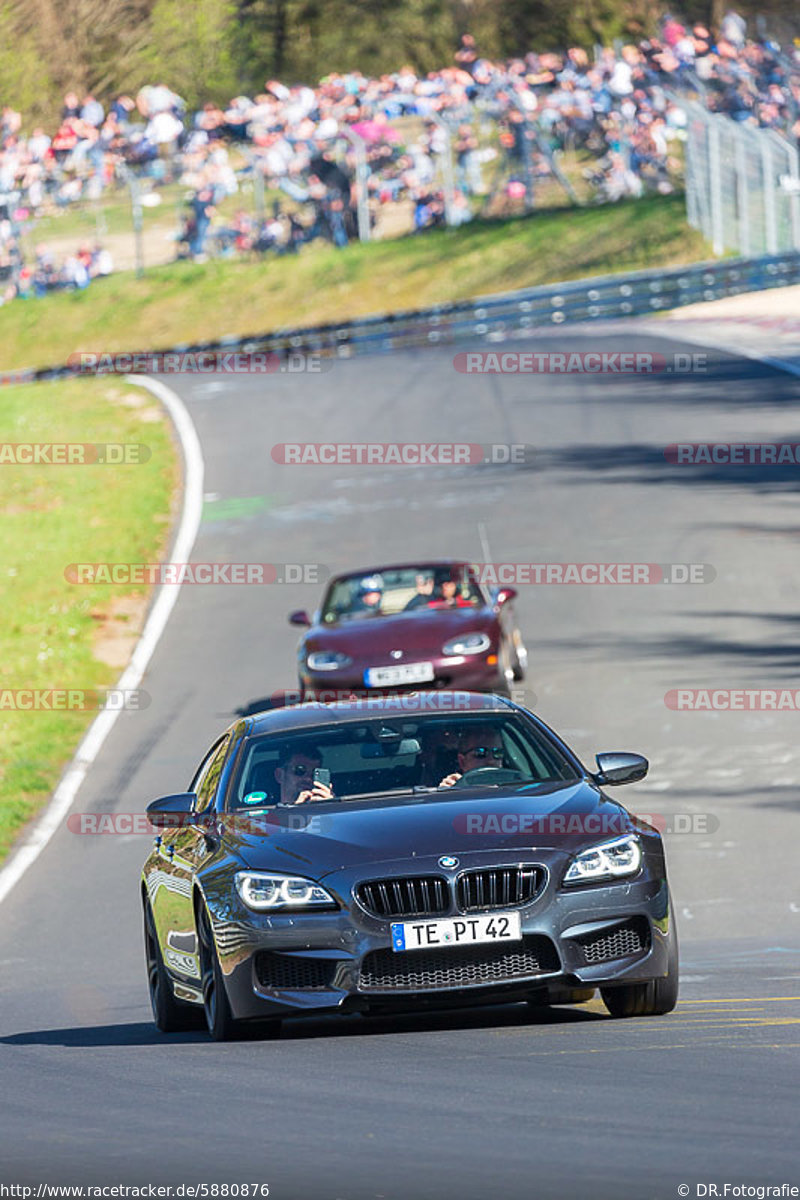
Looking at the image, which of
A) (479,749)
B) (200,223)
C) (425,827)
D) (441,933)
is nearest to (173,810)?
(425,827)

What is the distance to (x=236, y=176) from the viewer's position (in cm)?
5759

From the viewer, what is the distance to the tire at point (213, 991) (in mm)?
8312

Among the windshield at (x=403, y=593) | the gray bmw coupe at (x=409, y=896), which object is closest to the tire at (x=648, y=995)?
the gray bmw coupe at (x=409, y=896)

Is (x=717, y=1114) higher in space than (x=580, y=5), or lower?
lower

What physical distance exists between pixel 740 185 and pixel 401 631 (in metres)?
32.0

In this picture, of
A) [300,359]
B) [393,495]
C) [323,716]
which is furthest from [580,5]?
[323,716]

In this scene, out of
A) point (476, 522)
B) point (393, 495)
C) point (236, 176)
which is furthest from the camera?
point (236, 176)

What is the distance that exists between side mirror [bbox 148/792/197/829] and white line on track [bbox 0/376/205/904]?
5808mm

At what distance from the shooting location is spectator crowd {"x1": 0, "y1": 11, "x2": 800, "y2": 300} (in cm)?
5472

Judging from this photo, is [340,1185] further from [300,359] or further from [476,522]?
[300,359]

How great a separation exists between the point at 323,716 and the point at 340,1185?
4028mm

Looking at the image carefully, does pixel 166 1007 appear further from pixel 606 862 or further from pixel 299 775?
pixel 606 862

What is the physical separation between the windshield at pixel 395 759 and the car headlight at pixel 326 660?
9.37 metres

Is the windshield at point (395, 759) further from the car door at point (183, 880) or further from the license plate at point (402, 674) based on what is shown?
the license plate at point (402, 674)
